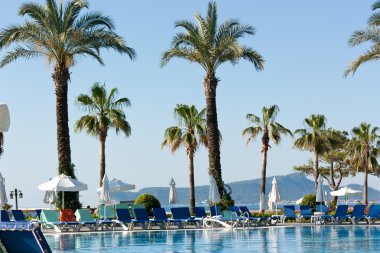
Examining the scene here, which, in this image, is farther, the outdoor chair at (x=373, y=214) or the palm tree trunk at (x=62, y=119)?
the palm tree trunk at (x=62, y=119)

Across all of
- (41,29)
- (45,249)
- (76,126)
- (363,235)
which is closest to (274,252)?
(363,235)

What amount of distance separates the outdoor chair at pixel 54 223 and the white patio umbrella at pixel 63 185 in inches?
43.0

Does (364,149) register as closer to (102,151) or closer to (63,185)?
(102,151)

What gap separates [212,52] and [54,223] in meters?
11.7

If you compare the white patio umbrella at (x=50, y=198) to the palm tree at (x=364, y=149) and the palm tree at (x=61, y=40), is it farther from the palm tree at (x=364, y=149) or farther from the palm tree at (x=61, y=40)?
the palm tree at (x=364, y=149)

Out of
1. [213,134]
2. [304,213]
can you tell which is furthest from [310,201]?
[213,134]

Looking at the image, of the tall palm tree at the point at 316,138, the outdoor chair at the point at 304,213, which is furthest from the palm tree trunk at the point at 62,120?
the tall palm tree at the point at 316,138

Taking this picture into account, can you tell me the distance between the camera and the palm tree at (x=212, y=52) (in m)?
35.5

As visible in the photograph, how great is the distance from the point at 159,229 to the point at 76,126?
55.9 feet

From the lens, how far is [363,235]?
24.5m

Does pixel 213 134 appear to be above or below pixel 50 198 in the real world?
above

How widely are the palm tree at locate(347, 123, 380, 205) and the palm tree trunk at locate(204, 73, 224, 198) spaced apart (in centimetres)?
2537

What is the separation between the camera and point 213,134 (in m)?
35.3

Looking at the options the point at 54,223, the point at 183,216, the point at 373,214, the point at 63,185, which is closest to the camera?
the point at 54,223
